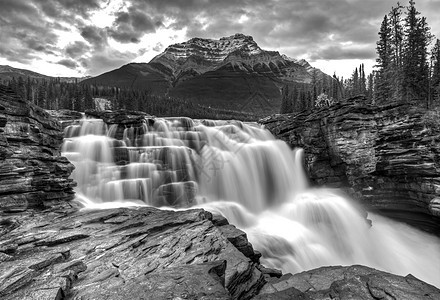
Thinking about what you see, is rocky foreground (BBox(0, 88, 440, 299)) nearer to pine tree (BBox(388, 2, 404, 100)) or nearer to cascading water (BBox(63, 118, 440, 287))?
cascading water (BBox(63, 118, 440, 287))

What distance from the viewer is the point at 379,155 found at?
1981 cm

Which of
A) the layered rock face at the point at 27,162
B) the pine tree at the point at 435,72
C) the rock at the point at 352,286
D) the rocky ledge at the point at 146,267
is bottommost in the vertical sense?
the rock at the point at 352,286

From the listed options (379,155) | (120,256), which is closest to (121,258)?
(120,256)

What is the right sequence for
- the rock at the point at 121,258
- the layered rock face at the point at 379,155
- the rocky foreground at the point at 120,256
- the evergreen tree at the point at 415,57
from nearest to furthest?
the rock at the point at 121,258 → the rocky foreground at the point at 120,256 → the layered rock face at the point at 379,155 → the evergreen tree at the point at 415,57

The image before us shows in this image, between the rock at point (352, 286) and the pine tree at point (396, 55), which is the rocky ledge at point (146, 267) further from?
the pine tree at point (396, 55)

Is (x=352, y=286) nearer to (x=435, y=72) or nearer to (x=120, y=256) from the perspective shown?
(x=120, y=256)

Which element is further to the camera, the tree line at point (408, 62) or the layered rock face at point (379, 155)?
the tree line at point (408, 62)

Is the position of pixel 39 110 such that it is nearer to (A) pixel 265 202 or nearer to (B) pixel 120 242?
(B) pixel 120 242

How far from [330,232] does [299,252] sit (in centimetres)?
438

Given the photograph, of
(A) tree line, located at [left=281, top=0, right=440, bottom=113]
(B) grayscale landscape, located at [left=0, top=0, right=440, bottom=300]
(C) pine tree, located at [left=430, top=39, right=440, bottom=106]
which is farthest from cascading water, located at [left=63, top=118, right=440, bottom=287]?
(C) pine tree, located at [left=430, top=39, right=440, bottom=106]

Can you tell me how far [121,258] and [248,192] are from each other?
45.0ft

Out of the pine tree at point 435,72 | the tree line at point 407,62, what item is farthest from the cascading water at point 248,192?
the pine tree at point 435,72

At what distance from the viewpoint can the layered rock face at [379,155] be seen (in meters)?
17.8

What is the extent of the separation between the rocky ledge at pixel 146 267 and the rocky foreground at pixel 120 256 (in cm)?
3
